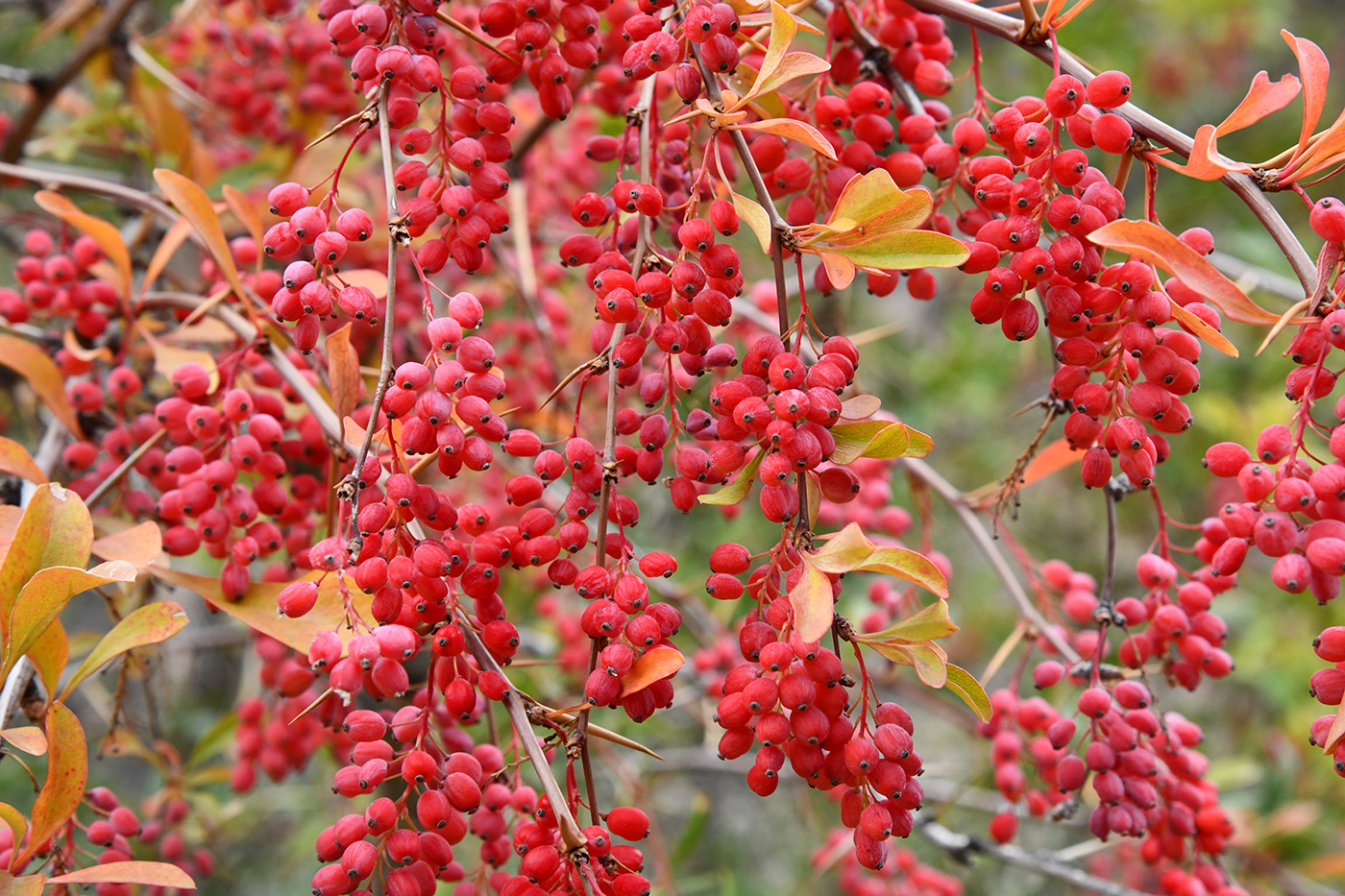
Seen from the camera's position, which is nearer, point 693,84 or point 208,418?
point 693,84

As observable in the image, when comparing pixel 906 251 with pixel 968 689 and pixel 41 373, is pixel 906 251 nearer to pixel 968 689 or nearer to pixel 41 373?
pixel 968 689

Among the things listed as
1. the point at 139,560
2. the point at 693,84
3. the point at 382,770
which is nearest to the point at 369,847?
the point at 382,770

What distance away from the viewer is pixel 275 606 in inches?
31.7

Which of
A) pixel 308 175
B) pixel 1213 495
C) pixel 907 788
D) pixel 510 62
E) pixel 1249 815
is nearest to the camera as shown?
pixel 907 788

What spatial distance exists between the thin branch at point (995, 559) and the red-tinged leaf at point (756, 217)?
18.8 inches

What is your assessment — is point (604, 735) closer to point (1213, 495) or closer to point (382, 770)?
point (382, 770)

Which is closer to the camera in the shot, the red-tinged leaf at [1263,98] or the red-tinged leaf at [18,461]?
the red-tinged leaf at [1263,98]

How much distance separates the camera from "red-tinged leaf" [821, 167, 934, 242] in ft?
1.97

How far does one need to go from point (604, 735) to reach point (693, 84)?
1.43 ft

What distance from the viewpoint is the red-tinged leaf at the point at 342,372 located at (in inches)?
27.1

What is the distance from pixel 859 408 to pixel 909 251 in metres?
0.11

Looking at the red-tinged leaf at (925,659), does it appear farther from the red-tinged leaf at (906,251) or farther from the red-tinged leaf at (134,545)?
the red-tinged leaf at (134,545)

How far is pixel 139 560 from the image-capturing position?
786 mm

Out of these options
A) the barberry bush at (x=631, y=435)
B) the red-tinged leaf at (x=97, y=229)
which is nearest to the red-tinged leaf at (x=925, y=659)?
the barberry bush at (x=631, y=435)
